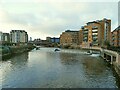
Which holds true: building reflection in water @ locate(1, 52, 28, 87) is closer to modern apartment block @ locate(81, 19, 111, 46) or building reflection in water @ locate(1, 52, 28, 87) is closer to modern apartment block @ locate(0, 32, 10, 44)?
modern apartment block @ locate(81, 19, 111, 46)

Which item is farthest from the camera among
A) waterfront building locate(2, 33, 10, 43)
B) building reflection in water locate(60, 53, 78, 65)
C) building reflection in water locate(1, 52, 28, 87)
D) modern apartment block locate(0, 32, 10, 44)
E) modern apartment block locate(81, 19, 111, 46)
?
waterfront building locate(2, 33, 10, 43)

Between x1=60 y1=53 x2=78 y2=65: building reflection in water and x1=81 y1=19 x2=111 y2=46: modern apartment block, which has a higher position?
x1=81 y1=19 x2=111 y2=46: modern apartment block

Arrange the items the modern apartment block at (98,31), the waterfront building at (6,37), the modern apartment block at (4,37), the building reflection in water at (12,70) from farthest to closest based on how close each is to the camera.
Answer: the waterfront building at (6,37) < the modern apartment block at (4,37) < the modern apartment block at (98,31) < the building reflection in water at (12,70)

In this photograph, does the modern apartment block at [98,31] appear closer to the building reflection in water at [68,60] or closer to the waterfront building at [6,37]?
the building reflection in water at [68,60]

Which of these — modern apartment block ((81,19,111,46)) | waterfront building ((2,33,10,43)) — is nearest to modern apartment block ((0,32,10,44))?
waterfront building ((2,33,10,43))

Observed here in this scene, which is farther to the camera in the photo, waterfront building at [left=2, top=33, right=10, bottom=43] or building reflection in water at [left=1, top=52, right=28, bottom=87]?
waterfront building at [left=2, top=33, right=10, bottom=43]

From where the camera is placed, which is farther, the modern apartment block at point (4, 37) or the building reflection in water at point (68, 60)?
the modern apartment block at point (4, 37)

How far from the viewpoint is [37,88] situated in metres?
18.9

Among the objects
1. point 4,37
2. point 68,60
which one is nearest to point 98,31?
point 68,60

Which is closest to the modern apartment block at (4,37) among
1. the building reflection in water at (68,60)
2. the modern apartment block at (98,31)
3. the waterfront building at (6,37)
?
the waterfront building at (6,37)

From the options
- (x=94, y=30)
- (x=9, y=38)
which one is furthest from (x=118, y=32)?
(x=9, y=38)

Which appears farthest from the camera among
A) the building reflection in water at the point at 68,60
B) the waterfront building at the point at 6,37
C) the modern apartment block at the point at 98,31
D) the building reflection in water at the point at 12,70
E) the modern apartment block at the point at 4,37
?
the waterfront building at the point at 6,37

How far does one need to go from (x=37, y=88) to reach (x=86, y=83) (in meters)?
6.20

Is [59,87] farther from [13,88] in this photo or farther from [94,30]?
[94,30]
